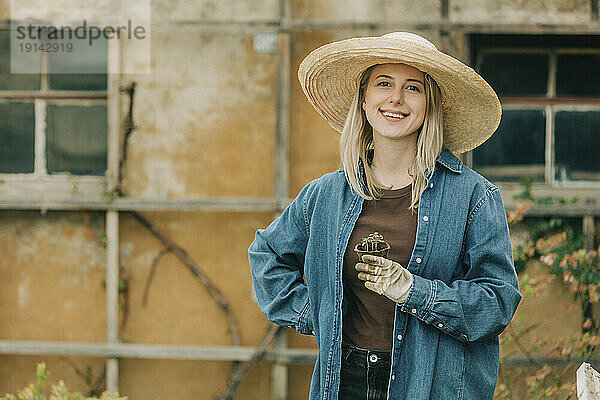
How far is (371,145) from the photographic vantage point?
96.8 inches

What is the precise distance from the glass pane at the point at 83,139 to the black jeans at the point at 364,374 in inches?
125

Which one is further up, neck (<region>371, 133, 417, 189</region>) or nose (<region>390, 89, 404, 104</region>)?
nose (<region>390, 89, 404, 104</region>)

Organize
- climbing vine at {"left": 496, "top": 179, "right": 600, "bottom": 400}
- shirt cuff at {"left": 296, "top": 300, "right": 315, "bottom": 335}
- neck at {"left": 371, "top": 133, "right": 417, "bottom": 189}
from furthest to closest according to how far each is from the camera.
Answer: climbing vine at {"left": 496, "top": 179, "right": 600, "bottom": 400}, shirt cuff at {"left": 296, "top": 300, "right": 315, "bottom": 335}, neck at {"left": 371, "top": 133, "right": 417, "bottom": 189}

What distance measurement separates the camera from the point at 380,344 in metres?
2.23

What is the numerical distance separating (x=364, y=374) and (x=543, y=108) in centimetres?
323

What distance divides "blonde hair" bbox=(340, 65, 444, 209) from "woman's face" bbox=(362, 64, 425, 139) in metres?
0.04

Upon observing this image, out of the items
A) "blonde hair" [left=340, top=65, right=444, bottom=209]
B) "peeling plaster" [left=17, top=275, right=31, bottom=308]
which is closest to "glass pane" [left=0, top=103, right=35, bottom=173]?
"peeling plaster" [left=17, top=275, right=31, bottom=308]

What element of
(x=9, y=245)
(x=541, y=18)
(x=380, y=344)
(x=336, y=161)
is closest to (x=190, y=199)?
(x=336, y=161)

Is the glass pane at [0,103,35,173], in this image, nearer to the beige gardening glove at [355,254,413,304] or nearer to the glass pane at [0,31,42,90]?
the glass pane at [0,31,42,90]

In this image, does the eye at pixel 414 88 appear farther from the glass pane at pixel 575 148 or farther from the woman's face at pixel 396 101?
the glass pane at pixel 575 148

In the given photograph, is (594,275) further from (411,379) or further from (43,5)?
(43,5)

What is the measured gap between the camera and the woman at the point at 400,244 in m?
2.12

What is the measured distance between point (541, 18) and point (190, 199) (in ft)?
8.20

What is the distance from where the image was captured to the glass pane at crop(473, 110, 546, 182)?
4930mm
